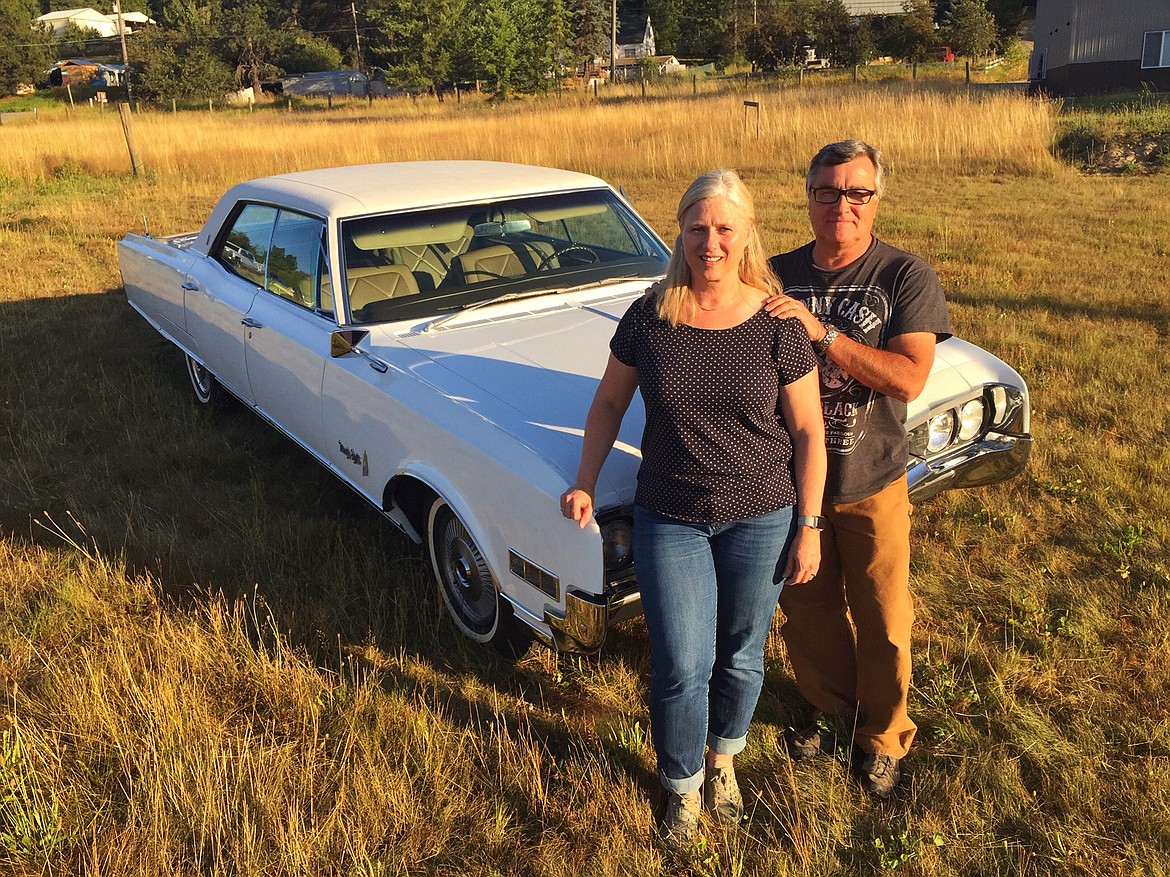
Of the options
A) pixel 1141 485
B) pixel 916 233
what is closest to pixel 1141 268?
pixel 916 233

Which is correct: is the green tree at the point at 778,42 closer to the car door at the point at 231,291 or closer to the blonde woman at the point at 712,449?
the car door at the point at 231,291

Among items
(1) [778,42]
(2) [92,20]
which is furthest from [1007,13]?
(2) [92,20]

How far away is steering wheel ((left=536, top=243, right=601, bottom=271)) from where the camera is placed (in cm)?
426

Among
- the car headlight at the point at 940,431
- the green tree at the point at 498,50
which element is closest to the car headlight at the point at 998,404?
the car headlight at the point at 940,431

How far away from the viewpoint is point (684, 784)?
2.39m

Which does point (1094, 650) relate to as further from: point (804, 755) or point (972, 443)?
point (804, 755)

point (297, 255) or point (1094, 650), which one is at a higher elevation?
point (297, 255)

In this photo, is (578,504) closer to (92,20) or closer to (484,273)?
(484,273)

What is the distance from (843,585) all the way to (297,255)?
2889 mm

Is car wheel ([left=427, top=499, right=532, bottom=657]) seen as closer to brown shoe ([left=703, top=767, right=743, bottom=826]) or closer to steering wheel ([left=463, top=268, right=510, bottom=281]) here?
brown shoe ([left=703, top=767, right=743, bottom=826])

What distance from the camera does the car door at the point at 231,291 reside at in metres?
4.66

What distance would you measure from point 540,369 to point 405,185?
1.53 meters

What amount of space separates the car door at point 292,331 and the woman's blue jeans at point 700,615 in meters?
2.07

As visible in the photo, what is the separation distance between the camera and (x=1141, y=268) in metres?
8.08
